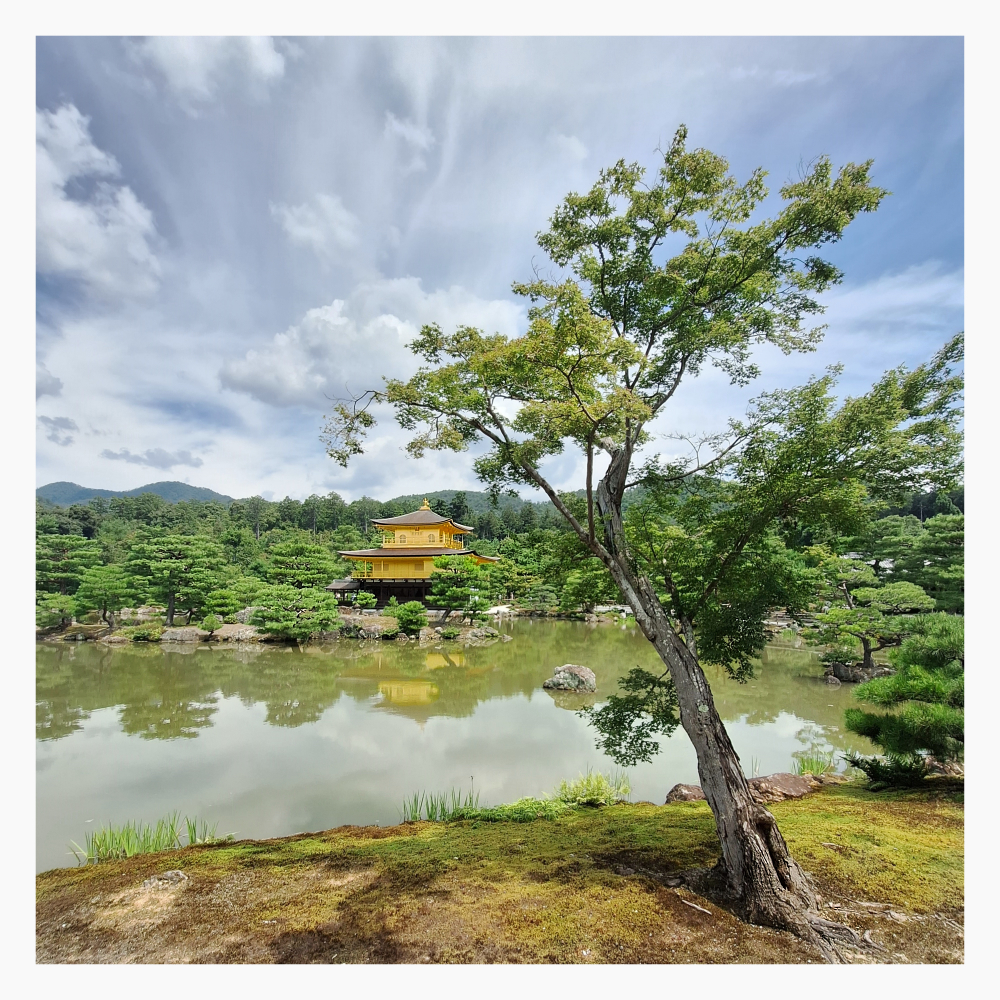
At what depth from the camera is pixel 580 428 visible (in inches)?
116

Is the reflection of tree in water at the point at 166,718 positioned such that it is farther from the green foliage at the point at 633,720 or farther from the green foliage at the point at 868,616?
the green foliage at the point at 868,616

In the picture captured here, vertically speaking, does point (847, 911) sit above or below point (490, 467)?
below

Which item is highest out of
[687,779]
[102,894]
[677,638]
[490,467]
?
[490,467]

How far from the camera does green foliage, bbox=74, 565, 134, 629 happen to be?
13.9 m

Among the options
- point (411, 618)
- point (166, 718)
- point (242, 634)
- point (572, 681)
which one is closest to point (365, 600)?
point (411, 618)

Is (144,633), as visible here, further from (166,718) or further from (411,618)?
(166,718)

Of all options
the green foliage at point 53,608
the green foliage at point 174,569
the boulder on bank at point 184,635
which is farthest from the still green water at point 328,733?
the green foliage at point 174,569

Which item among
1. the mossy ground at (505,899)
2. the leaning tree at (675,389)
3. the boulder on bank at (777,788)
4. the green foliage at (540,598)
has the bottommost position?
the green foliage at (540,598)

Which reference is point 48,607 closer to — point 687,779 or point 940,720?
point 687,779

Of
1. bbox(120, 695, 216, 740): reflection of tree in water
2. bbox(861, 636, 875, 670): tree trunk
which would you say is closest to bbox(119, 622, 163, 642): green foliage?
bbox(120, 695, 216, 740): reflection of tree in water

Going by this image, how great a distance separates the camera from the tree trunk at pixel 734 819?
2178 millimetres

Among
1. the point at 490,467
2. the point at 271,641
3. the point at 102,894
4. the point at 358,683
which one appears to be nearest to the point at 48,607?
the point at 271,641

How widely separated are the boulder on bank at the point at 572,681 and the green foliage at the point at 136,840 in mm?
Result: 6132

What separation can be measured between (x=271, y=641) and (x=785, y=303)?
1428 centimetres
